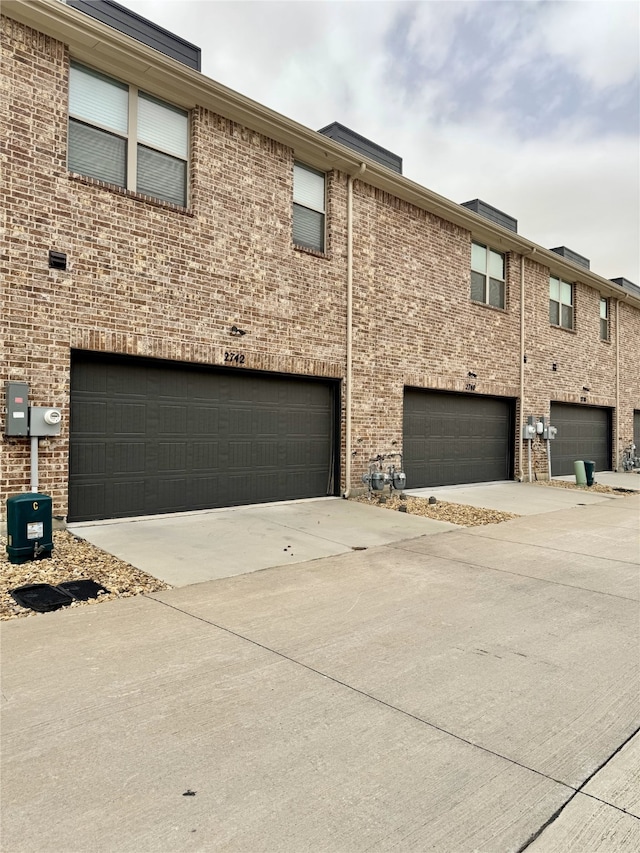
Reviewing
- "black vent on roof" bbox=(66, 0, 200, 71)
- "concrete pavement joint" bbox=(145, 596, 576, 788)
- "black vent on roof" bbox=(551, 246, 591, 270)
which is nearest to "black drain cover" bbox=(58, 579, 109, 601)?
"concrete pavement joint" bbox=(145, 596, 576, 788)

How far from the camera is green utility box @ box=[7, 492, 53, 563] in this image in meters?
5.60

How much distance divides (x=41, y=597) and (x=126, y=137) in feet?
20.9

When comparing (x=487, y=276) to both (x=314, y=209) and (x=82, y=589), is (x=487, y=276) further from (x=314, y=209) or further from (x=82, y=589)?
(x=82, y=589)

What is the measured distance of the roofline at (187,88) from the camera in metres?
7.02

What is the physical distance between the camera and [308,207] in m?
10.3

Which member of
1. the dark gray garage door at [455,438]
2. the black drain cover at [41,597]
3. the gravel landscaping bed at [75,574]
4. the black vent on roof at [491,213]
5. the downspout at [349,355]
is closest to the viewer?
the black drain cover at [41,597]

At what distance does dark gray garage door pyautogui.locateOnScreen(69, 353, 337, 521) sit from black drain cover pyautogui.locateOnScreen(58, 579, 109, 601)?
2.71 metres

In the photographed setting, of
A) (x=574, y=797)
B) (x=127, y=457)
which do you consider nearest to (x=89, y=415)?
(x=127, y=457)

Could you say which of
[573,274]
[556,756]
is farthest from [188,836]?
[573,274]

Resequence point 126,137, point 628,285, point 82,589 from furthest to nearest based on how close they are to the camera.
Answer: point 628,285 < point 126,137 < point 82,589

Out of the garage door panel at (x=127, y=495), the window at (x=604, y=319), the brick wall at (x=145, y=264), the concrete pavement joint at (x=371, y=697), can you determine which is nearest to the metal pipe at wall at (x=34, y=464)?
the brick wall at (x=145, y=264)

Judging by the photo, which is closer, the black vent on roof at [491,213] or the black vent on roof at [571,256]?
the black vent on roof at [491,213]

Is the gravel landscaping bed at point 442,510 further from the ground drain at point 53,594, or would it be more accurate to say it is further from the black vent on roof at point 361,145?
the black vent on roof at point 361,145

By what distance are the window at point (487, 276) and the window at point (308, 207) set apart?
15.7 feet
